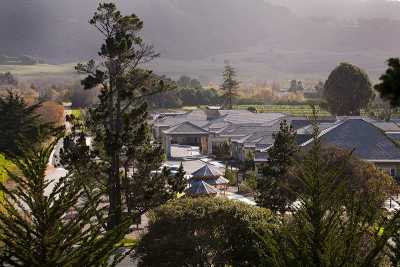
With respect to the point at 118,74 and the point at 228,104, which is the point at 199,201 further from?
the point at 228,104

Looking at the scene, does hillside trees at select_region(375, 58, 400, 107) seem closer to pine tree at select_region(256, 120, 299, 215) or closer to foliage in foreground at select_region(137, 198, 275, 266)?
foliage in foreground at select_region(137, 198, 275, 266)

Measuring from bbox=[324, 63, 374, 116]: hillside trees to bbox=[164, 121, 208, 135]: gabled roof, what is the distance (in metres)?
22.3

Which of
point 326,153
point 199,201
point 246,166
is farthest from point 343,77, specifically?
point 199,201

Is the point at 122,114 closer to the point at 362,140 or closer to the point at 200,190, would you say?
the point at 200,190

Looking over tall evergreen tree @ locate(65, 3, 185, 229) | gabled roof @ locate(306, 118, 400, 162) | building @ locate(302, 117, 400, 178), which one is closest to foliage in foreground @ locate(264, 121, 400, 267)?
tall evergreen tree @ locate(65, 3, 185, 229)

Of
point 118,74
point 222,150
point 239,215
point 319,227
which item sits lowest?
point 222,150

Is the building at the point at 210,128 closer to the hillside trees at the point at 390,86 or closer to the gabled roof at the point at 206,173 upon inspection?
the gabled roof at the point at 206,173

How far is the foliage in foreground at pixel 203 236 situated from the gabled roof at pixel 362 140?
21463 mm

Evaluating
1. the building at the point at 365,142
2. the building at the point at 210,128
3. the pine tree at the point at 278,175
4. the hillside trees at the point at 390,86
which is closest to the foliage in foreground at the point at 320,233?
the hillside trees at the point at 390,86

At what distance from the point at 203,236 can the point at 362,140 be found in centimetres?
2538

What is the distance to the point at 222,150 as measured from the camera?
196ft

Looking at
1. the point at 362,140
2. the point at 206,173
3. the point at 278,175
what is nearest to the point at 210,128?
the point at 362,140

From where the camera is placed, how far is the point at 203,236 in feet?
66.1

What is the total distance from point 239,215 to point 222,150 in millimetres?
39398
